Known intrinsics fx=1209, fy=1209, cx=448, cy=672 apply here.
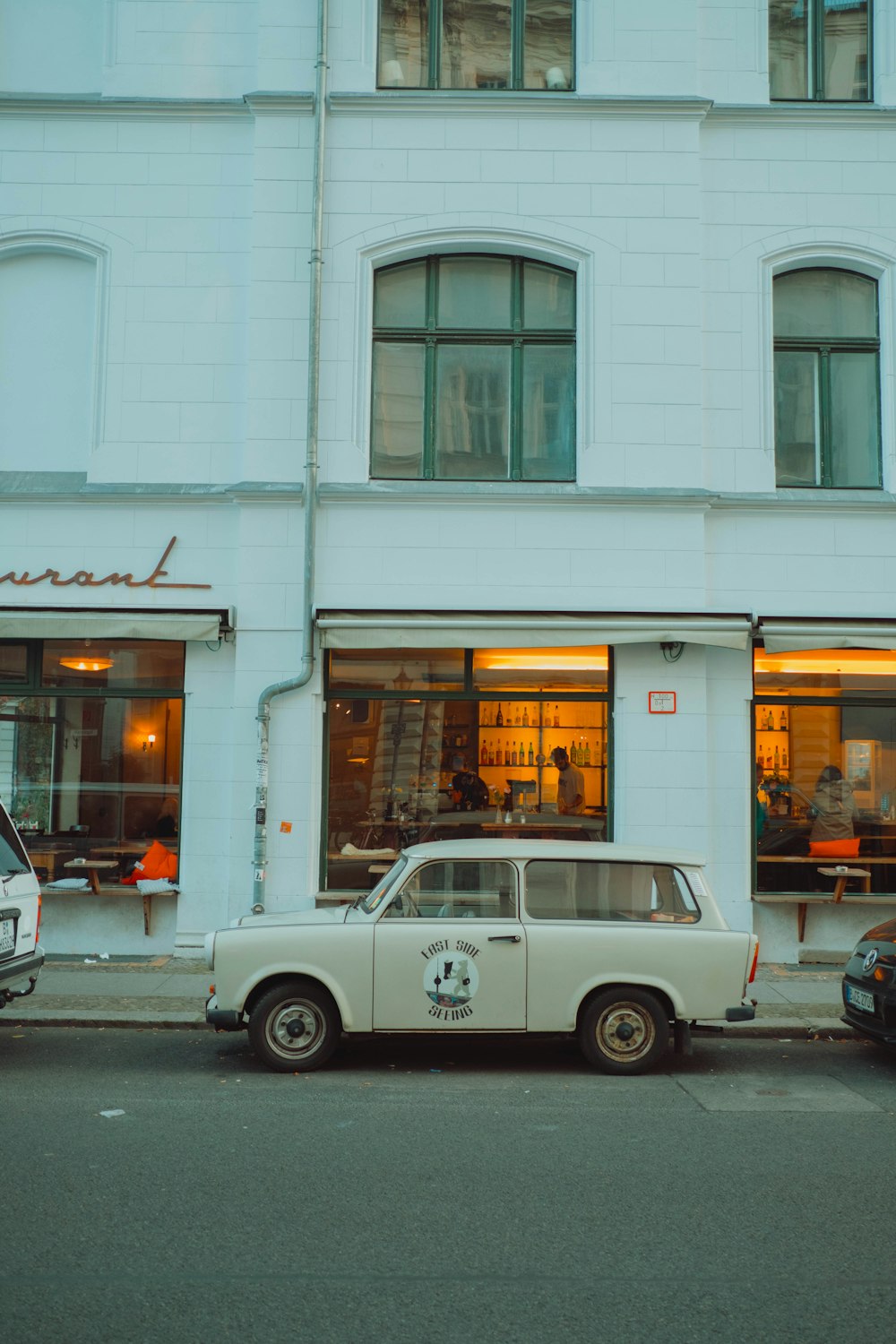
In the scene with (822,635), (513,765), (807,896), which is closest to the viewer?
(822,635)

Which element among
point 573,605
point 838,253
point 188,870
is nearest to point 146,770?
point 188,870

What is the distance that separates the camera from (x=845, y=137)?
1296 cm

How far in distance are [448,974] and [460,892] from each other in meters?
0.58

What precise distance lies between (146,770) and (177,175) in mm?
6337

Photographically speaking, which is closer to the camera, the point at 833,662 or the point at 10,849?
the point at 10,849

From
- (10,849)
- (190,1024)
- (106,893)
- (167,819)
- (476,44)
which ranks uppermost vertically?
(476,44)

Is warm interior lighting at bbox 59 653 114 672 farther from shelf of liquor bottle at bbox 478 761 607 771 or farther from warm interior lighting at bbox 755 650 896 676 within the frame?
warm interior lighting at bbox 755 650 896 676

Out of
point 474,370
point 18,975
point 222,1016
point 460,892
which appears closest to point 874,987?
point 460,892

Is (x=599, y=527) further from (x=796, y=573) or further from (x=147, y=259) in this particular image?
(x=147, y=259)

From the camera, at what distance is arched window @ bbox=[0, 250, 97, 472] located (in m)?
12.8

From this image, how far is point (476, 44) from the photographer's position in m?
13.1

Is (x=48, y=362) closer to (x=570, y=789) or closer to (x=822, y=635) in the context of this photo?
(x=570, y=789)

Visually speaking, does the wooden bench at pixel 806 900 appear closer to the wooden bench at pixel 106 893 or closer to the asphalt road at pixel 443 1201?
the asphalt road at pixel 443 1201

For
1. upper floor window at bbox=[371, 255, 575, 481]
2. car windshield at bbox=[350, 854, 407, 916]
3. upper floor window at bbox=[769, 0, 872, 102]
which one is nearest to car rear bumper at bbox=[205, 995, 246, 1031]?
car windshield at bbox=[350, 854, 407, 916]
